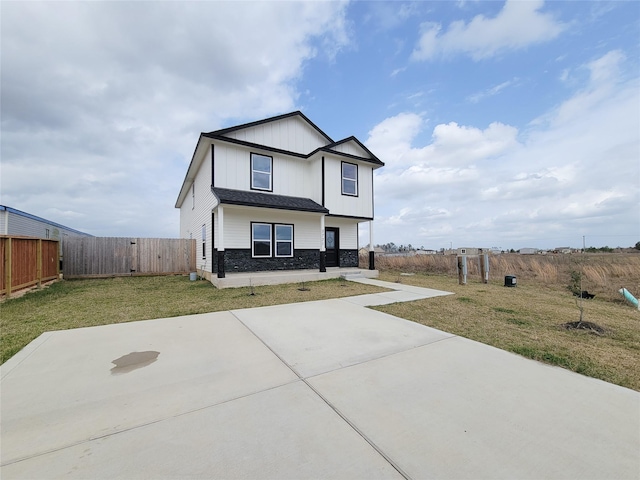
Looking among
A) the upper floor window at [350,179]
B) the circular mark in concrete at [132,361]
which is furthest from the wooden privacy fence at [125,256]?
the circular mark in concrete at [132,361]

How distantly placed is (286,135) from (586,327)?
12256 millimetres

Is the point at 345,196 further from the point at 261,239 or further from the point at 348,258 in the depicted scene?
the point at 261,239

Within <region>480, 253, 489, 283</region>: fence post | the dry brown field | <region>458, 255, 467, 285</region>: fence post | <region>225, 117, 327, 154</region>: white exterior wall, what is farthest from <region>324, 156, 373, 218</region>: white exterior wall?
the dry brown field

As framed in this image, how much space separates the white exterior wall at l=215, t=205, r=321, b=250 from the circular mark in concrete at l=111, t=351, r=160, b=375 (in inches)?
299

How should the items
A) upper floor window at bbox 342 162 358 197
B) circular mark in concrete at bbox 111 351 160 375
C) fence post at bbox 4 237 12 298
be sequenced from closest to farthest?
1. circular mark in concrete at bbox 111 351 160 375
2. fence post at bbox 4 237 12 298
3. upper floor window at bbox 342 162 358 197

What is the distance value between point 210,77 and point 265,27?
12.1ft

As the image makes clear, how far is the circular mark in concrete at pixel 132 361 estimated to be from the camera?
3076 mm

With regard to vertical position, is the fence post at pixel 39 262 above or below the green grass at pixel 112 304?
above

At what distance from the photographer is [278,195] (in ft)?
40.3

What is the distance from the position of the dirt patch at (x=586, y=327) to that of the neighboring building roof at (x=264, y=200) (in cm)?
878

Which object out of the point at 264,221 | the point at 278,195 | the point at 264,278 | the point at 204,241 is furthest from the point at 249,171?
the point at 264,278

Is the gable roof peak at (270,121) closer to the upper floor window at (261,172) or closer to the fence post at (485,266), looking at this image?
the upper floor window at (261,172)

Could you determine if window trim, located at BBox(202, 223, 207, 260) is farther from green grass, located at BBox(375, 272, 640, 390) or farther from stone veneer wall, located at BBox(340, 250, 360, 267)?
green grass, located at BBox(375, 272, 640, 390)

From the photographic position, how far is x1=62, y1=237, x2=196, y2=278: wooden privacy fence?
12.4 meters
